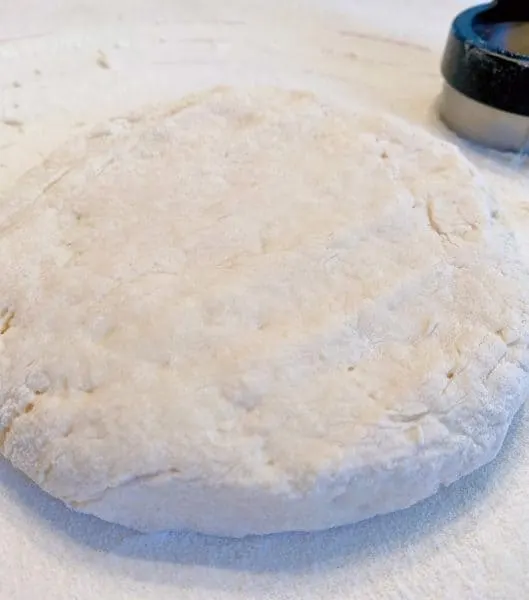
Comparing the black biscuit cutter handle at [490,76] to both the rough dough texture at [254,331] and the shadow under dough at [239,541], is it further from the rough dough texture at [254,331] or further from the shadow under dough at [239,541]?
the shadow under dough at [239,541]

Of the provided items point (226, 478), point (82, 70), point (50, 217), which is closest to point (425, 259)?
point (226, 478)

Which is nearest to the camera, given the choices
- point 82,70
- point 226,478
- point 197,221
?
point 226,478

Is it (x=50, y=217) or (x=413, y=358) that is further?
(x=50, y=217)

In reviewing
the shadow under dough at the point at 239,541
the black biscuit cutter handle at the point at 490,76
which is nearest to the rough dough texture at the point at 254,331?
the shadow under dough at the point at 239,541

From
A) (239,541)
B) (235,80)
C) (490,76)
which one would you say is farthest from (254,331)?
(235,80)

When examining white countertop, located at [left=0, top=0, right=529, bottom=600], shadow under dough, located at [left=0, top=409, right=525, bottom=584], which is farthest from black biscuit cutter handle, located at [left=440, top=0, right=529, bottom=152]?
shadow under dough, located at [left=0, top=409, right=525, bottom=584]

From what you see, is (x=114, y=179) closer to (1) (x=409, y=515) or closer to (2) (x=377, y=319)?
(2) (x=377, y=319)
